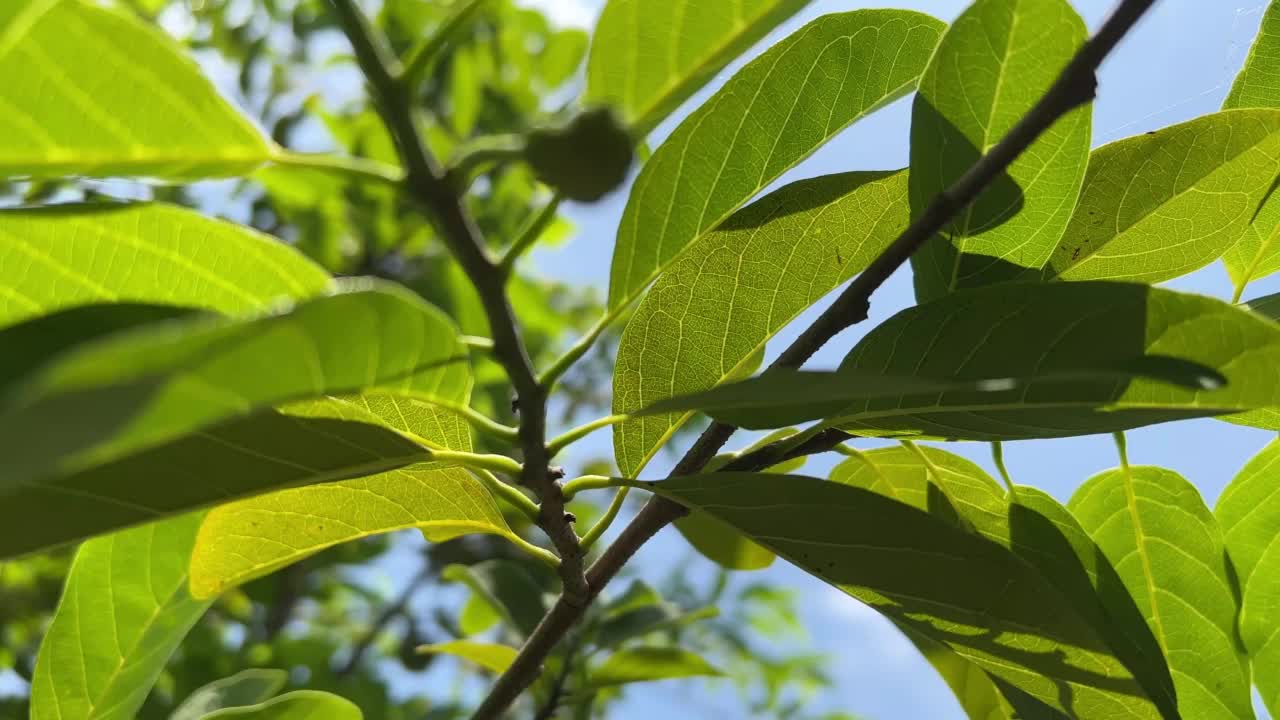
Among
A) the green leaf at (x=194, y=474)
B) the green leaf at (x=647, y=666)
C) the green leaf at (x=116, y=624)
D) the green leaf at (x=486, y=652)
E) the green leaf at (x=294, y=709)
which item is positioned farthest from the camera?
the green leaf at (x=647, y=666)

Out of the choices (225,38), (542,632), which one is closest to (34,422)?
(542,632)

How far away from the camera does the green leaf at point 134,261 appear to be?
72 centimetres

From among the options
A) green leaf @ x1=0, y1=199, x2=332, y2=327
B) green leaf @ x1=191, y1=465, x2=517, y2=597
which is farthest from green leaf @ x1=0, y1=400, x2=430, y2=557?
green leaf @ x1=191, y1=465, x2=517, y2=597

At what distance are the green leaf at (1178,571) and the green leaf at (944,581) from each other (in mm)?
205

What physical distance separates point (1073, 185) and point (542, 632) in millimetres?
662

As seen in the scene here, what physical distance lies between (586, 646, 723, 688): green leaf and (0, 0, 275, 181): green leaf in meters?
1.43

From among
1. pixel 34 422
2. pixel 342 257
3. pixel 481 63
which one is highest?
pixel 481 63

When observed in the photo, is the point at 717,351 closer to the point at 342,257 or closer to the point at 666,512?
the point at 666,512

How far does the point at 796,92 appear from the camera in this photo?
0.96m

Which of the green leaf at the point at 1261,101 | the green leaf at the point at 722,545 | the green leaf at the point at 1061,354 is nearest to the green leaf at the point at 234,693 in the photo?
the green leaf at the point at 722,545

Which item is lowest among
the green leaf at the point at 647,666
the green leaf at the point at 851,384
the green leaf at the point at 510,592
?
the green leaf at the point at 851,384

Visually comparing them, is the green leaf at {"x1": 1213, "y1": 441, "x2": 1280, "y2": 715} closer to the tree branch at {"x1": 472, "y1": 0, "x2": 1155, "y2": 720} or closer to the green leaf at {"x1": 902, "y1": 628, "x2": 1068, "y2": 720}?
the green leaf at {"x1": 902, "y1": 628, "x2": 1068, "y2": 720}

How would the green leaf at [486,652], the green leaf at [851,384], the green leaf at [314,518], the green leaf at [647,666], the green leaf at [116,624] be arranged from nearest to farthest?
the green leaf at [851,384] < the green leaf at [314,518] < the green leaf at [116,624] < the green leaf at [486,652] < the green leaf at [647,666]

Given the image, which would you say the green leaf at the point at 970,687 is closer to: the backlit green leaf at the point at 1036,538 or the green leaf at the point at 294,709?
the backlit green leaf at the point at 1036,538
